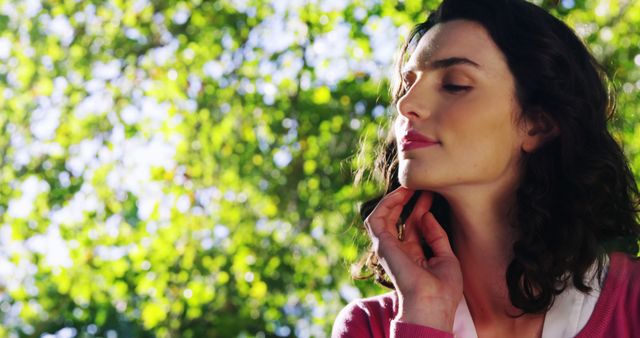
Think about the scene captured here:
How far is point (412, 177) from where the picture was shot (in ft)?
6.57

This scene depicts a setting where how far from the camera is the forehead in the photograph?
2053 millimetres

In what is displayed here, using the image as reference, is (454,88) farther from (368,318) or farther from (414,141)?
(368,318)

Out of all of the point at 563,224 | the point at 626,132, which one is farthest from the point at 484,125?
the point at 626,132

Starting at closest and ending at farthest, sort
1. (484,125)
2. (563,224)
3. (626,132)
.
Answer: (484,125) → (563,224) → (626,132)

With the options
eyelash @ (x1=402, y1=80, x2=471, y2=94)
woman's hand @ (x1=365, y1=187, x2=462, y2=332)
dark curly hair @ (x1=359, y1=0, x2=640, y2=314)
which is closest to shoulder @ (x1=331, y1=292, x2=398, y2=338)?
woman's hand @ (x1=365, y1=187, x2=462, y2=332)

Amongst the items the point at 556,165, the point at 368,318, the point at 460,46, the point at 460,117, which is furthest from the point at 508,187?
the point at 368,318

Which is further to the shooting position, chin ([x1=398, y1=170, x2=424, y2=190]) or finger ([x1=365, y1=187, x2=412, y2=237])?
finger ([x1=365, y1=187, x2=412, y2=237])

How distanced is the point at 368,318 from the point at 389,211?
27cm

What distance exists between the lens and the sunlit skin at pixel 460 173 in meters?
1.99

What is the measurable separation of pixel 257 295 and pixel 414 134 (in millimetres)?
2785

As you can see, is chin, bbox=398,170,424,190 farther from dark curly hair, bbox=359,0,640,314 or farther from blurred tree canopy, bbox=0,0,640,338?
blurred tree canopy, bbox=0,0,640,338

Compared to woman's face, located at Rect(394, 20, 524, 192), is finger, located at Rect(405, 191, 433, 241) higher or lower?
lower

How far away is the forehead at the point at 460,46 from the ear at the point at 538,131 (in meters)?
0.15

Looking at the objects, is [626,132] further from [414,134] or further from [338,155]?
[414,134]
